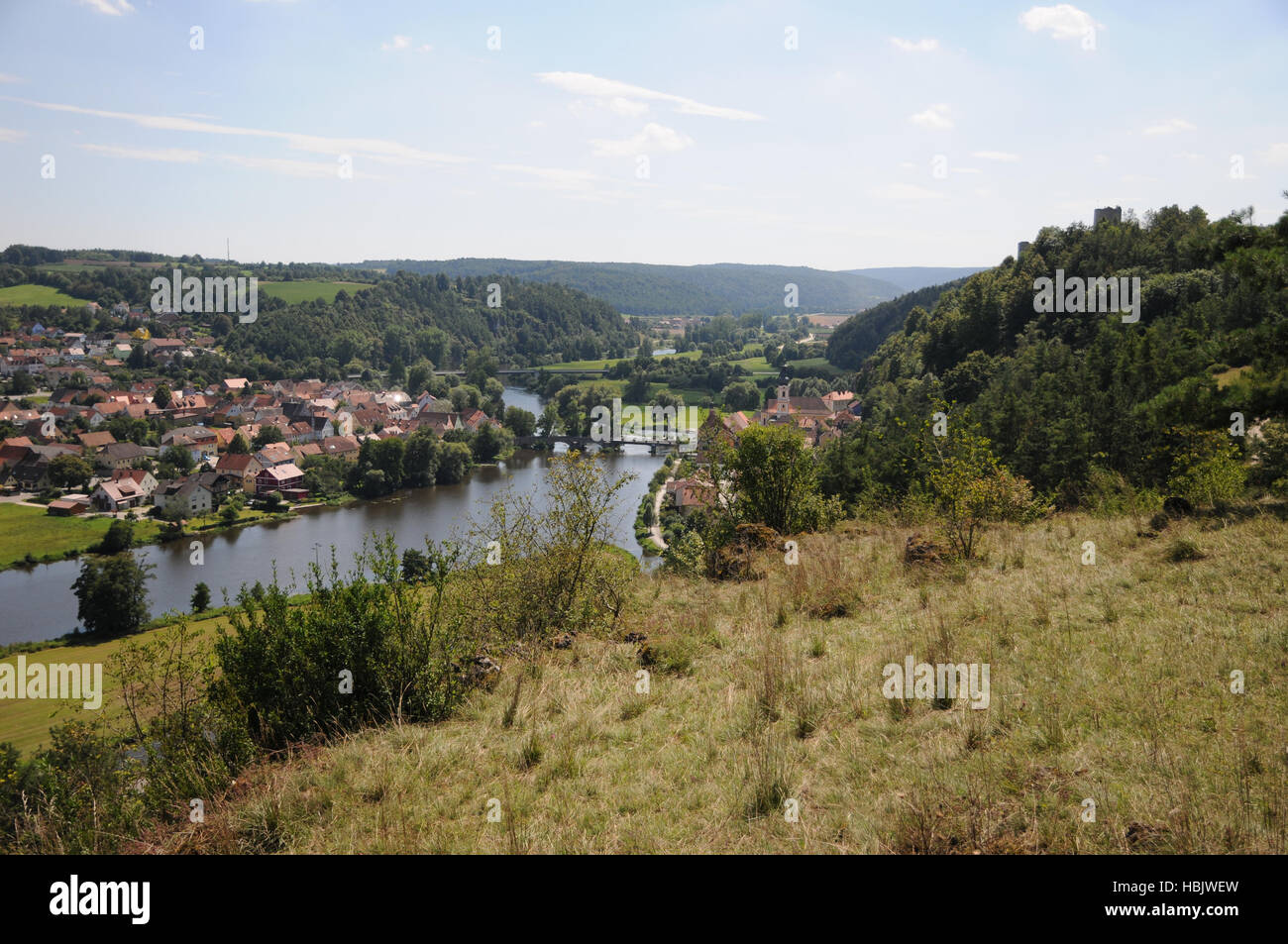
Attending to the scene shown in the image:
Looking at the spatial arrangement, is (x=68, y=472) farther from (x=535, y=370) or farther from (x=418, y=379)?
(x=535, y=370)

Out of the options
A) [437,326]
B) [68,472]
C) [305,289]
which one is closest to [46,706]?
[68,472]

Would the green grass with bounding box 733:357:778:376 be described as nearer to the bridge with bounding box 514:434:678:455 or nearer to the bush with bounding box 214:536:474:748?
the bridge with bounding box 514:434:678:455

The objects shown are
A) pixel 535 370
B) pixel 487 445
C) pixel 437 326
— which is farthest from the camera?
pixel 437 326

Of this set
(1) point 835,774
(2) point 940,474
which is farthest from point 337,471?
(1) point 835,774

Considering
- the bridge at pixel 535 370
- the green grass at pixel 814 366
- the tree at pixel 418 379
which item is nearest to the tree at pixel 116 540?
the tree at pixel 418 379

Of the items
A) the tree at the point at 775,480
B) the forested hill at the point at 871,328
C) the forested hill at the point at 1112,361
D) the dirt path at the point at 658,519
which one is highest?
the forested hill at the point at 871,328

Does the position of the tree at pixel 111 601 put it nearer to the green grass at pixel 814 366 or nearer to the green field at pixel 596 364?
the green grass at pixel 814 366
